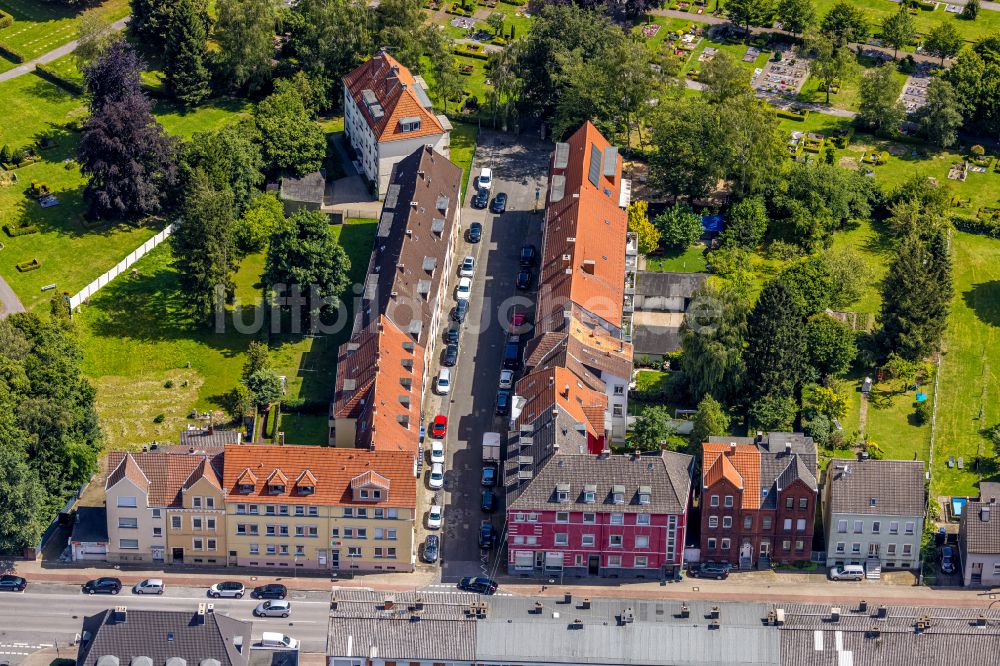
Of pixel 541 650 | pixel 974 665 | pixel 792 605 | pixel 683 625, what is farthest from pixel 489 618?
pixel 974 665

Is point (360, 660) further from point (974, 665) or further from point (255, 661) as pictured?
point (974, 665)

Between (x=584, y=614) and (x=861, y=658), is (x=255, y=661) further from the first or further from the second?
(x=861, y=658)

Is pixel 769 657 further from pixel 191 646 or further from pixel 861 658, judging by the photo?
pixel 191 646

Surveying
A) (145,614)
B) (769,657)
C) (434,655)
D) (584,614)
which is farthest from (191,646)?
(769,657)

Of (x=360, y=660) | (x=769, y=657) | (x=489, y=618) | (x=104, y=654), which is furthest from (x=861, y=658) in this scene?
(x=104, y=654)

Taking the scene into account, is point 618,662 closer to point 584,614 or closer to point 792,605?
point 584,614

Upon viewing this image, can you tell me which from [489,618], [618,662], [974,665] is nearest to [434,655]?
[489,618]
